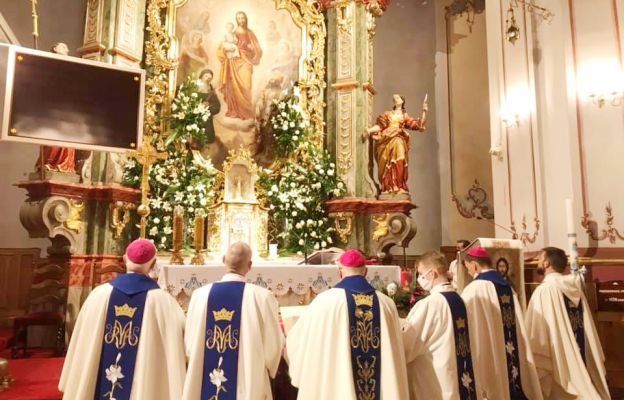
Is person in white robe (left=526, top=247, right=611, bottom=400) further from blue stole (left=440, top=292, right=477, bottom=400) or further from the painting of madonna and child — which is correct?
the painting of madonna and child

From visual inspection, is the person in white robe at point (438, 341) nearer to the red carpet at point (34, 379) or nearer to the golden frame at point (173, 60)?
the red carpet at point (34, 379)

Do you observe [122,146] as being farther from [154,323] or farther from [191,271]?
[154,323]

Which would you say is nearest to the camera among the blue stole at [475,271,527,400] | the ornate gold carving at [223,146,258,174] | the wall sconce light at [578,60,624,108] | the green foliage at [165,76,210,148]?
the blue stole at [475,271,527,400]

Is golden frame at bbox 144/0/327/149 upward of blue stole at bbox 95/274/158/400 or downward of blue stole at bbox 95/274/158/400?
upward

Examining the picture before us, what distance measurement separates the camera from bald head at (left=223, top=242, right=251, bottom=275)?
13.3 feet

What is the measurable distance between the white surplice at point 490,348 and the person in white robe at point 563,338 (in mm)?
509

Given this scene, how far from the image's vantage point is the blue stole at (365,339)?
4.03m

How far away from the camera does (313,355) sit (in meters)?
4.05

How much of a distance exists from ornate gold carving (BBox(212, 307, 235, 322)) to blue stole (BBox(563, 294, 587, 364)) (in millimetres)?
3602

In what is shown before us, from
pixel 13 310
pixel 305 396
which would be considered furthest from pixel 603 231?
pixel 13 310

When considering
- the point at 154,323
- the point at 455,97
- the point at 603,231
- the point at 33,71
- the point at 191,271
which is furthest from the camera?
the point at 455,97

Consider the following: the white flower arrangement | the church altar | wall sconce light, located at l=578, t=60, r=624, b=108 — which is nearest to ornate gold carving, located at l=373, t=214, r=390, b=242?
the church altar

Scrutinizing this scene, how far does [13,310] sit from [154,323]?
673 cm

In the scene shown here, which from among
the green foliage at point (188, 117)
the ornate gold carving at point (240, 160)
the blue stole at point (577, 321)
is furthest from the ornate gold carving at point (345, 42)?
the blue stole at point (577, 321)
